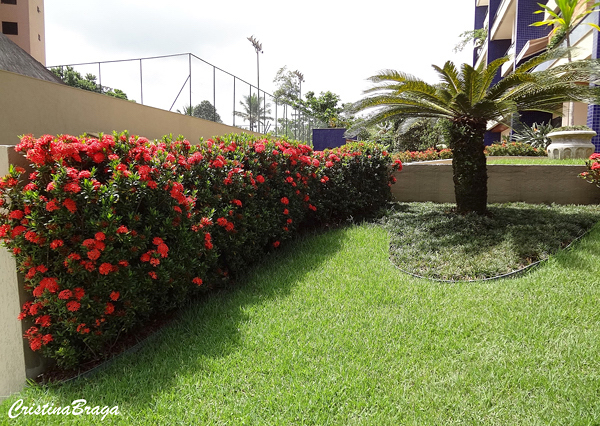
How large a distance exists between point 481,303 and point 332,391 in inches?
85.1

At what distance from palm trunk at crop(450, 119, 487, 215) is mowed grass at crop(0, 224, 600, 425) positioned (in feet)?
7.79

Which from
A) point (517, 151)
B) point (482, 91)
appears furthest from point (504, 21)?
point (482, 91)

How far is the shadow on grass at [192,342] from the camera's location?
3094mm

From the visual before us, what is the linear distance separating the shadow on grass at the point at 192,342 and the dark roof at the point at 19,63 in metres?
13.0

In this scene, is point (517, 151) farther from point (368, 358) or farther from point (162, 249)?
point (162, 249)

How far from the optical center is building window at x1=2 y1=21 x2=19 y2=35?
2770cm

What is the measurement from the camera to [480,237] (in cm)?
594

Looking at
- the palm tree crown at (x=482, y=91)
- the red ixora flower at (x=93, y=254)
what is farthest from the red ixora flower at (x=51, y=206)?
the palm tree crown at (x=482, y=91)

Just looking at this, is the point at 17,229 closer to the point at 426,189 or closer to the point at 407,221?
the point at 407,221

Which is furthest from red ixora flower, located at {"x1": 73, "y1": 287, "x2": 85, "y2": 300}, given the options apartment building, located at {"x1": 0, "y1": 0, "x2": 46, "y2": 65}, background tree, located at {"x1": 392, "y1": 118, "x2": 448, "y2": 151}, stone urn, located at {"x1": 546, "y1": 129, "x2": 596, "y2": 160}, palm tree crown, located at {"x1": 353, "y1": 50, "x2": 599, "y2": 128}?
apartment building, located at {"x1": 0, "y1": 0, "x2": 46, "y2": 65}

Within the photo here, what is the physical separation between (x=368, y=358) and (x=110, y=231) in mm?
2414

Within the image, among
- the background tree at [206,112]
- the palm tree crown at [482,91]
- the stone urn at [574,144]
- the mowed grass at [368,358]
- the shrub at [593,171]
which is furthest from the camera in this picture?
the background tree at [206,112]

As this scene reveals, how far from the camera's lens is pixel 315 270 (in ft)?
16.9

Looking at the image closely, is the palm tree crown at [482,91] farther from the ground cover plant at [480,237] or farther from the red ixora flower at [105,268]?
the red ixora flower at [105,268]
